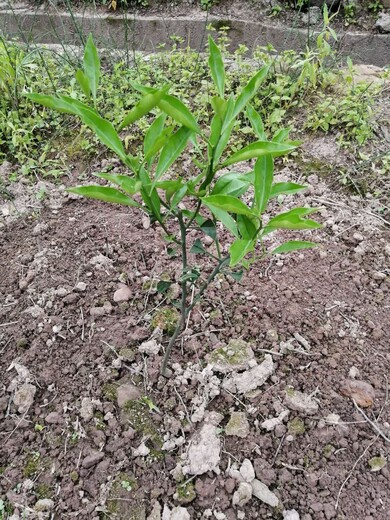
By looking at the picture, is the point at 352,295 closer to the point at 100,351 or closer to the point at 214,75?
the point at 100,351

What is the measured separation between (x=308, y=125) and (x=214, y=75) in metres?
1.45

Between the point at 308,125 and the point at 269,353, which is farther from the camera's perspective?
the point at 308,125

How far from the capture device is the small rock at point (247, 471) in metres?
1.31


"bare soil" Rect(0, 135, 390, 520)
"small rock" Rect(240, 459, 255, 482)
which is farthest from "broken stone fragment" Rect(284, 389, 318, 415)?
"small rock" Rect(240, 459, 255, 482)

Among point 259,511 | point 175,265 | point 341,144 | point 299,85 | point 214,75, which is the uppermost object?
point 214,75

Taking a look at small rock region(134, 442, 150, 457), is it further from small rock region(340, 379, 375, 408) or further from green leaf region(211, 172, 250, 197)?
green leaf region(211, 172, 250, 197)

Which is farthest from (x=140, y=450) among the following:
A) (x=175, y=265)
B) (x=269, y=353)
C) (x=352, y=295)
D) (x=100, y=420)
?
(x=352, y=295)

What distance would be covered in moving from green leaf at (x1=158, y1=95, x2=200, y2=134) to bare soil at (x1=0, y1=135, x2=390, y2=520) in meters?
0.87

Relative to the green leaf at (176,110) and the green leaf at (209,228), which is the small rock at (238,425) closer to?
the green leaf at (209,228)

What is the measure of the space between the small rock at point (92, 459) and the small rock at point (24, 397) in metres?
0.27

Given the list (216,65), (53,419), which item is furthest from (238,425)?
(216,65)

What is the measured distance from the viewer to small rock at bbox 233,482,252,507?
1.28m

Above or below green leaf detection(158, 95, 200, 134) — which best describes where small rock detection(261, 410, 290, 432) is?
below

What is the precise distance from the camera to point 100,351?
158 cm
